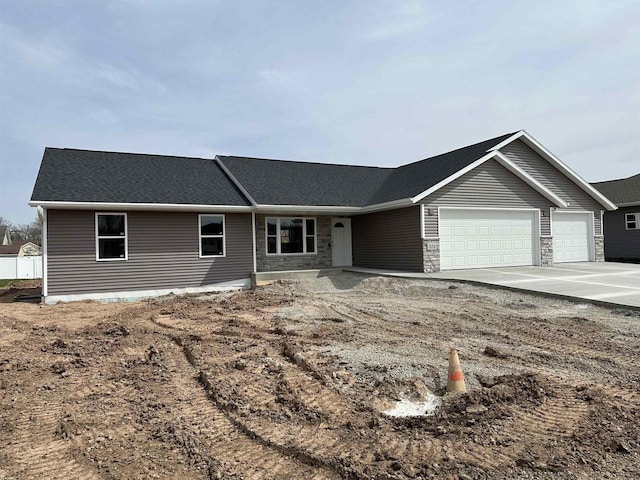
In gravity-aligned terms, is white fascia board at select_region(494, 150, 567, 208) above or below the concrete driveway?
above

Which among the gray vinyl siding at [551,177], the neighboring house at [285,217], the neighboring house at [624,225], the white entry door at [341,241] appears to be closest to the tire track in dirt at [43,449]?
the neighboring house at [285,217]

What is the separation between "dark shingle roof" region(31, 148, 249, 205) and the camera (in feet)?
46.0

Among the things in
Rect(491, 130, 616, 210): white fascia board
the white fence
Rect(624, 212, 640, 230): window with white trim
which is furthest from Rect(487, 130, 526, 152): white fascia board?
the white fence

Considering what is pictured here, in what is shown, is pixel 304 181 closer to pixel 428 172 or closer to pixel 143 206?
pixel 428 172

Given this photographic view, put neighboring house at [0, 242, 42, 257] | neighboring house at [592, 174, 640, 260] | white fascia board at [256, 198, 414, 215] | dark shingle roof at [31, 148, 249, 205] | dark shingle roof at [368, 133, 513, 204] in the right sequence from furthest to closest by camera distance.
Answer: neighboring house at [0, 242, 42, 257] → neighboring house at [592, 174, 640, 260] → dark shingle roof at [368, 133, 513, 204] → white fascia board at [256, 198, 414, 215] → dark shingle roof at [31, 148, 249, 205]

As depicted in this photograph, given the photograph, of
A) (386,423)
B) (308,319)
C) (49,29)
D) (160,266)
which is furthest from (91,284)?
(386,423)

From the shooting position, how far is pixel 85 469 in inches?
137

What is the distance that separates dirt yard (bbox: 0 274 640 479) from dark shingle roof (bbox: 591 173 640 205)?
1802 centimetres

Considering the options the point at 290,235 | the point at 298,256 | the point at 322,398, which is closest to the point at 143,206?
the point at 290,235

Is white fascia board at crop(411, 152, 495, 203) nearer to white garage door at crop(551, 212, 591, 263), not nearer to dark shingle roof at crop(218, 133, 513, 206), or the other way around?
dark shingle roof at crop(218, 133, 513, 206)

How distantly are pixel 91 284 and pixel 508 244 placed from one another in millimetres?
14817

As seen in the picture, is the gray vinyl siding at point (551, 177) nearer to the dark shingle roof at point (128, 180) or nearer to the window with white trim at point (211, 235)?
the dark shingle roof at point (128, 180)

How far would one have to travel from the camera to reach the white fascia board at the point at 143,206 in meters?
13.2

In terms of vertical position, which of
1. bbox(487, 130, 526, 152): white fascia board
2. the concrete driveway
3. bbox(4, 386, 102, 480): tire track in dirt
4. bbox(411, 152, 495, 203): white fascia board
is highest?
bbox(487, 130, 526, 152): white fascia board
